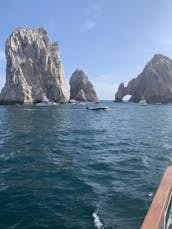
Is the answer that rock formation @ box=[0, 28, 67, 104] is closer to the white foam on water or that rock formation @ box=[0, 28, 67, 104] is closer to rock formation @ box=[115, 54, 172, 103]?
rock formation @ box=[115, 54, 172, 103]

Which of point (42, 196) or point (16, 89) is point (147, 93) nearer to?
point (16, 89)

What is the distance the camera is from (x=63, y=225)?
709 centimetres

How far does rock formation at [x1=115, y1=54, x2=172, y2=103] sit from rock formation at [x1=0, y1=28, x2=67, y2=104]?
222 feet

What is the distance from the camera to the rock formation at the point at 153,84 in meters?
168

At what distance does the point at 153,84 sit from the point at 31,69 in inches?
3699

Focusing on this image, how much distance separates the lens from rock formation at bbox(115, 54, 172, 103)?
16850 cm

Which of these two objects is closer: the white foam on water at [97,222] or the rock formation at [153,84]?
the white foam on water at [97,222]

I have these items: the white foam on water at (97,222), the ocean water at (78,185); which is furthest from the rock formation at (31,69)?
the white foam on water at (97,222)

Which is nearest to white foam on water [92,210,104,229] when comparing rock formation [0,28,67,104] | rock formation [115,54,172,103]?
rock formation [0,28,67,104]

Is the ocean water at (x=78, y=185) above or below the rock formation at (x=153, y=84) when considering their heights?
below

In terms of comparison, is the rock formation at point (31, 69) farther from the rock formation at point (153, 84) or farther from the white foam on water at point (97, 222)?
the white foam on water at point (97, 222)

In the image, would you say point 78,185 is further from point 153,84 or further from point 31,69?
point 153,84

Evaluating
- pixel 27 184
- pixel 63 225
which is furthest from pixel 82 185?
pixel 63 225

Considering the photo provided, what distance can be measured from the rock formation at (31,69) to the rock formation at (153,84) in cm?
6757
